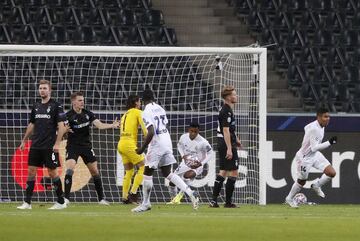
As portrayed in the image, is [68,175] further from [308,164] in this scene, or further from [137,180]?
[308,164]

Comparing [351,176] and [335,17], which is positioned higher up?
[335,17]

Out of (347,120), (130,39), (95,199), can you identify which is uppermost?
(130,39)

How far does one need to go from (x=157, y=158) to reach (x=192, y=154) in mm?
4473

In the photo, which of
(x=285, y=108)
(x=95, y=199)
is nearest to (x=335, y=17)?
(x=285, y=108)

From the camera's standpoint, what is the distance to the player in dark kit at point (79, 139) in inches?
781

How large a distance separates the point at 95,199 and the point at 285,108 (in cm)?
702

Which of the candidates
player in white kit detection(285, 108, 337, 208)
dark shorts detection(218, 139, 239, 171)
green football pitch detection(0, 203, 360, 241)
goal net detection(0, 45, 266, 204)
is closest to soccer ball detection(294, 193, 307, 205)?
goal net detection(0, 45, 266, 204)

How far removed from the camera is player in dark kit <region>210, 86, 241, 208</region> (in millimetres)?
18953

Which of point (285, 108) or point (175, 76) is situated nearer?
point (175, 76)

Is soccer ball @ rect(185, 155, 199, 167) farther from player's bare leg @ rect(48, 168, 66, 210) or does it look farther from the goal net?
player's bare leg @ rect(48, 168, 66, 210)

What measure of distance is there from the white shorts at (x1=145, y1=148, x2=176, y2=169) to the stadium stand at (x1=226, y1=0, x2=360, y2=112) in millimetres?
10390

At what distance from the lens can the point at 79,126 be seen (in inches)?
784

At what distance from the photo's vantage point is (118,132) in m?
22.2

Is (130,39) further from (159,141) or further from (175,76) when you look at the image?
(159,141)
